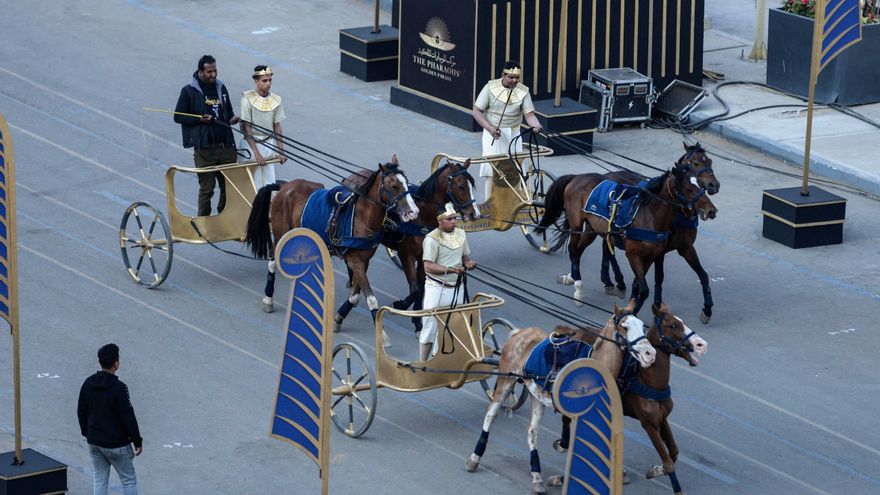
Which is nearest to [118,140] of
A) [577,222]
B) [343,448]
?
[577,222]

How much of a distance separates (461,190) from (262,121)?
3123mm

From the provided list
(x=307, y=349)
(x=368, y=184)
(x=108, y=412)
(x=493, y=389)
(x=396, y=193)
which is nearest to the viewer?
(x=307, y=349)

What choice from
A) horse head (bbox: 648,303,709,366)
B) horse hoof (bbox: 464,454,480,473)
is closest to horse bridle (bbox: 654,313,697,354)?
horse head (bbox: 648,303,709,366)

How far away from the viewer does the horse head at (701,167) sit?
16484 millimetres

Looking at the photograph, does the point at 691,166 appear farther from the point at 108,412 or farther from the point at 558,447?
the point at 108,412

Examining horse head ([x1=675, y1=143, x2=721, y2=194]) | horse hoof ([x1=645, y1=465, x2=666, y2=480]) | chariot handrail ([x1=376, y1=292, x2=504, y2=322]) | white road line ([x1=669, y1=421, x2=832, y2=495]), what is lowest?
white road line ([x1=669, y1=421, x2=832, y2=495])

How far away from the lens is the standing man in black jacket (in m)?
18.3

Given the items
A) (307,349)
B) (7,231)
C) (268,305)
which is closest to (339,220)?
(268,305)

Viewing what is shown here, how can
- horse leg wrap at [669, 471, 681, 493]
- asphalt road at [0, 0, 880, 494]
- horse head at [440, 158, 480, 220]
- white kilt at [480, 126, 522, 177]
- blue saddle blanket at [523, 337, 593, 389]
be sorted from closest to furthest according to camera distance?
blue saddle blanket at [523, 337, 593, 389] → horse leg wrap at [669, 471, 681, 493] → asphalt road at [0, 0, 880, 494] → horse head at [440, 158, 480, 220] → white kilt at [480, 126, 522, 177]

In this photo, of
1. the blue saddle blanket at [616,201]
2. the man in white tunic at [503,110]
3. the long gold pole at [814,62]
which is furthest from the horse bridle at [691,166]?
the long gold pole at [814,62]

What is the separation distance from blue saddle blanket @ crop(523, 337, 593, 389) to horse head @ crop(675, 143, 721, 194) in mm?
3839

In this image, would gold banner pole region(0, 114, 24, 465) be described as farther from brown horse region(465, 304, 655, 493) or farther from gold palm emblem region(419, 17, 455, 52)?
gold palm emblem region(419, 17, 455, 52)

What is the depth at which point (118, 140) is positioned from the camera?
2356cm

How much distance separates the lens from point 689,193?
16625mm
